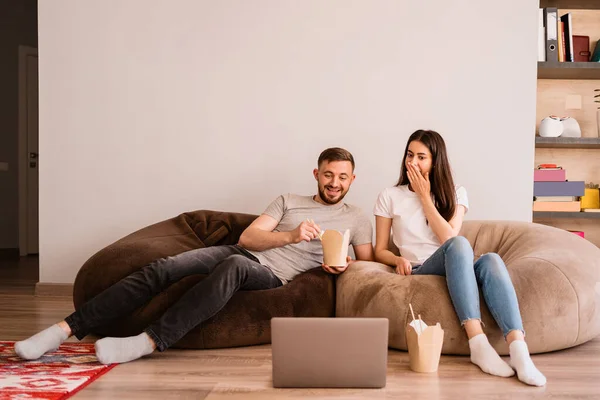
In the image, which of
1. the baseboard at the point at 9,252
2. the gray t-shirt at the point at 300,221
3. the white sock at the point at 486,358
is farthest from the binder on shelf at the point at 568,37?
the baseboard at the point at 9,252

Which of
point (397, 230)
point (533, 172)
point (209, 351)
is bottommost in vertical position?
point (209, 351)

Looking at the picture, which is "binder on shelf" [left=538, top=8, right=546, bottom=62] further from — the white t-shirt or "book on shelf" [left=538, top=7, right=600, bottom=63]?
the white t-shirt

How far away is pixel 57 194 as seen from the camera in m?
3.89

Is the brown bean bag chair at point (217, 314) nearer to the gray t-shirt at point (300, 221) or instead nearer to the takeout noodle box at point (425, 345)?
the gray t-shirt at point (300, 221)

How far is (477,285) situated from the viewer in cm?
253

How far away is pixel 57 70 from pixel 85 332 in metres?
2.01

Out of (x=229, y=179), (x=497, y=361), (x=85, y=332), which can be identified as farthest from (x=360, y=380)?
(x=229, y=179)

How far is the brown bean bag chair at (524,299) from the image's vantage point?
249 centimetres

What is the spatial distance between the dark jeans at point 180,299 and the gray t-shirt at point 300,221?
17 centimetres

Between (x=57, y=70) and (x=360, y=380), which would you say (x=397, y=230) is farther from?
(x=57, y=70)

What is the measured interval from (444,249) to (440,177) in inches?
18.8

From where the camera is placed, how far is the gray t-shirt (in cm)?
294

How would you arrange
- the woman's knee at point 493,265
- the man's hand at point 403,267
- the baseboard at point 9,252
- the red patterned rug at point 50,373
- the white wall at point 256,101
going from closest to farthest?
the red patterned rug at point 50,373
the woman's knee at point 493,265
the man's hand at point 403,267
the white wall at point 256,101
the baseboard at point 9,252

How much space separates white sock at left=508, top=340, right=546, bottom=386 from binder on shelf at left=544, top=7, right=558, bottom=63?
7.50 feet
